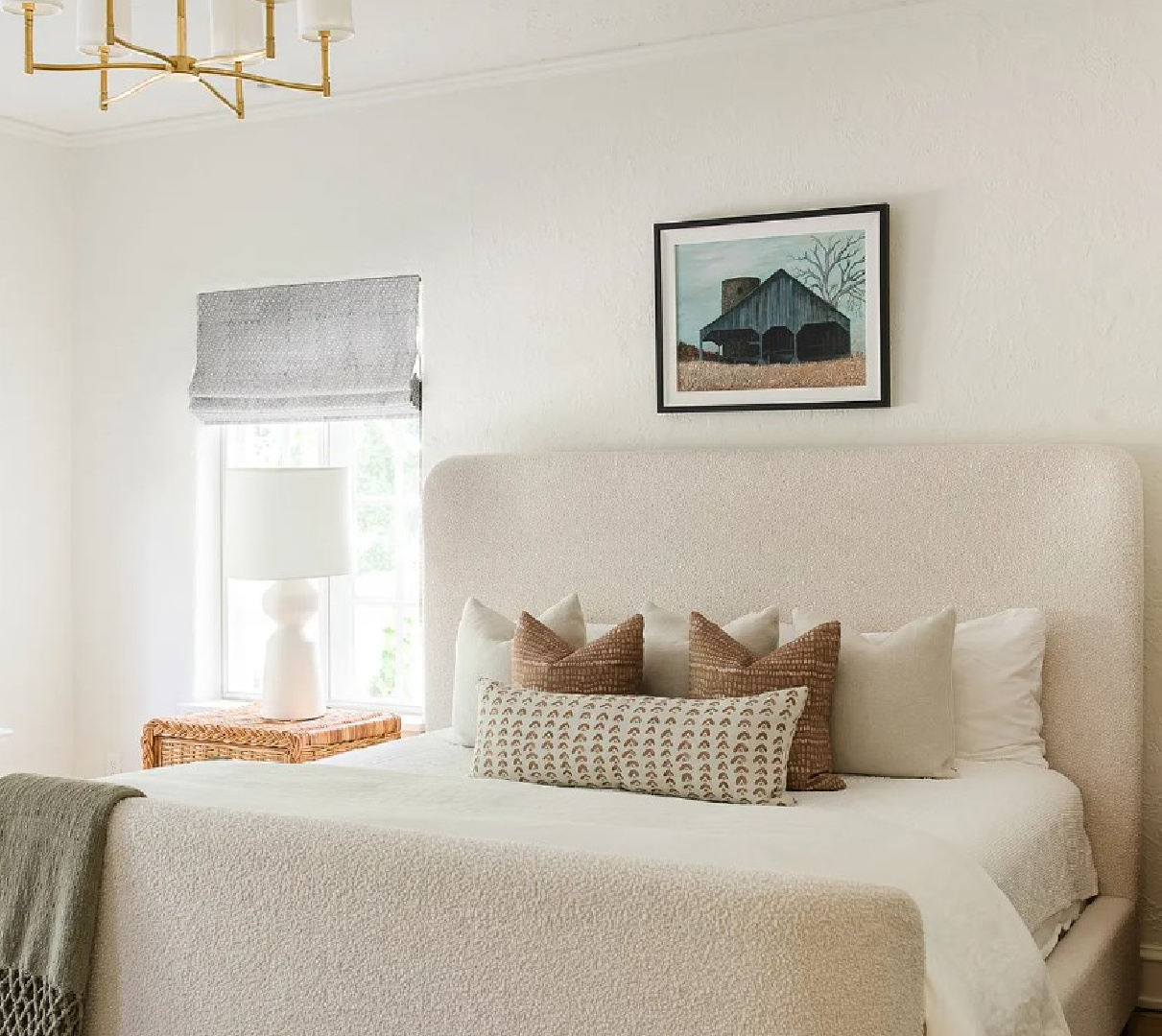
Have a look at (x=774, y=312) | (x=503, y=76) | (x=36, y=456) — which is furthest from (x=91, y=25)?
(x=36, y=456)

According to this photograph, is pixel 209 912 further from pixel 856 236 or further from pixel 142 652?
pixel 142 652

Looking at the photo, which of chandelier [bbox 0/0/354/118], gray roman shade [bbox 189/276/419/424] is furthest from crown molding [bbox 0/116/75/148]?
chandelier [bbox 0/0/354/118]

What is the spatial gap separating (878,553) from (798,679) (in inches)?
24.6

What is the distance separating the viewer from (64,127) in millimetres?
4992

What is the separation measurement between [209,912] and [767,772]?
115 cm

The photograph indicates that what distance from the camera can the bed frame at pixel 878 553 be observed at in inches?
135

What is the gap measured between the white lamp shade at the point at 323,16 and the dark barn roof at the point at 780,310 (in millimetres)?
1520

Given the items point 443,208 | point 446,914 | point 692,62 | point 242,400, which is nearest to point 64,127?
point 242,400

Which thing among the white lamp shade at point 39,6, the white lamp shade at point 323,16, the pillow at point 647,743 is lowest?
the pillow at point 647,743

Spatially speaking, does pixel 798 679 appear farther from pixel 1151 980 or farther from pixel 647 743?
pixel 1151 980

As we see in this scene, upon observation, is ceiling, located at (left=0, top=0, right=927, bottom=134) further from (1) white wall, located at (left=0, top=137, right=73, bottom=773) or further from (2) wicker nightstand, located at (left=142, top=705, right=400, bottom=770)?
(2) wicker nightstand, located at (left=142, top=705, right=400, bottom=770)

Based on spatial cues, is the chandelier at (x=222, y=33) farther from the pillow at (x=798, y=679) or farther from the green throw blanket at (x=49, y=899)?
the pillow at (x=798, y=679)

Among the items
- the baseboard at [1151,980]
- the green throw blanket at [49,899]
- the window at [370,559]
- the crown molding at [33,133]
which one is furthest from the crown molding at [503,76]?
the green throw blanket at [49,899]

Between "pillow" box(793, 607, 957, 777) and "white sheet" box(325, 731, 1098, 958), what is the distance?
0.05 m
